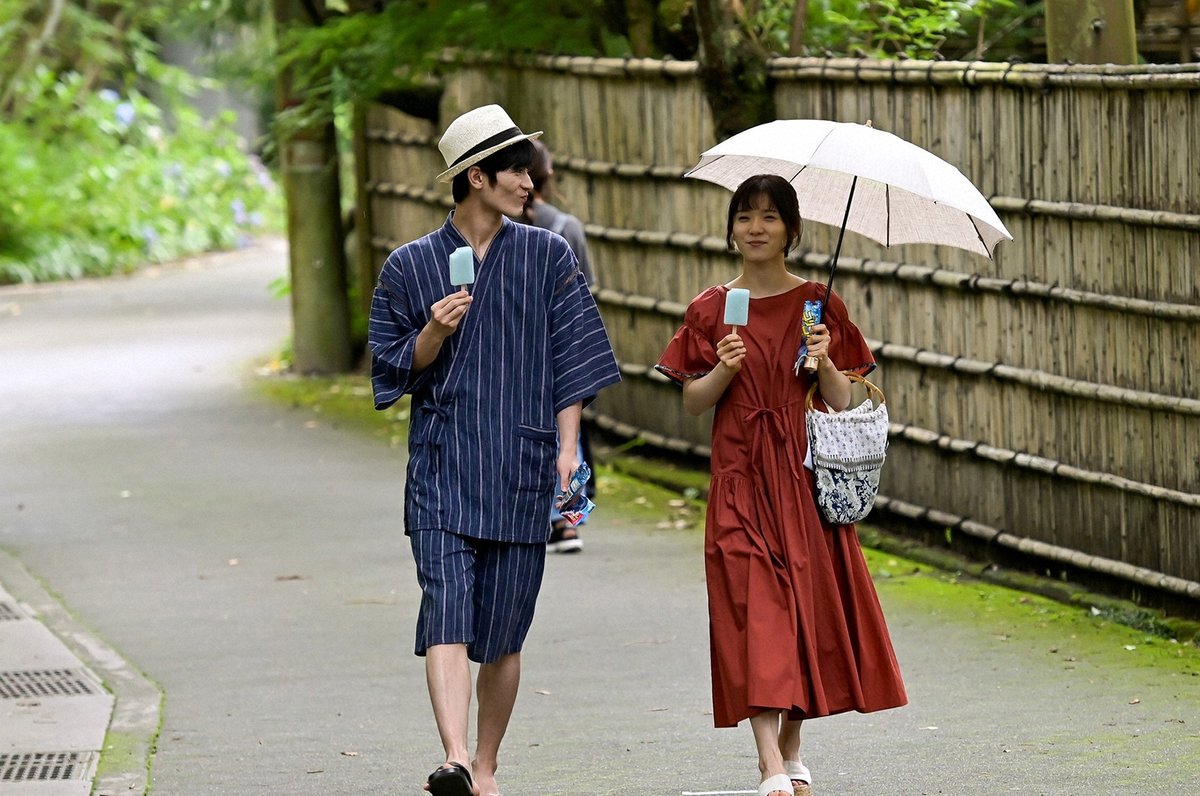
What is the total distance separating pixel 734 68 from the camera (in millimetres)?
10016

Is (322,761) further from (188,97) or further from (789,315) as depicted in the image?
A: (188,97)

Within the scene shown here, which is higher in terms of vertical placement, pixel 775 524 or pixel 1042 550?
pixel 775 524

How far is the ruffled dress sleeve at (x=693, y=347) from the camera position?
5.45 m

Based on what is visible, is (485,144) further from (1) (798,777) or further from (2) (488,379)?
(1) (798,777)

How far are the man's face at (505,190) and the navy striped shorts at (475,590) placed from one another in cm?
90

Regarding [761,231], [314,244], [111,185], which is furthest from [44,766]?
[111,185]

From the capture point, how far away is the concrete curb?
6023mm

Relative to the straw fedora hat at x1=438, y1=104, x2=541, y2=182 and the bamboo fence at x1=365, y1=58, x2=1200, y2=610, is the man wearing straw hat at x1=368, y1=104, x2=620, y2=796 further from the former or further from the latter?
the bamboo fence at x1=365, y1=58, x2=1200, y2=610

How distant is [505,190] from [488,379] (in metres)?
0.51

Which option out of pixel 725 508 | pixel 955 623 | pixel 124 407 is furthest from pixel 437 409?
pixel 124 407

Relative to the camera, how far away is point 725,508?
5.37 m

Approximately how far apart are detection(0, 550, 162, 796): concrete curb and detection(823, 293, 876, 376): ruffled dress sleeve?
2.43 meters

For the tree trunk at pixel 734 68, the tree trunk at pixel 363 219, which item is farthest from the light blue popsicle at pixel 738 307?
the tree trunk at pixel 363 219

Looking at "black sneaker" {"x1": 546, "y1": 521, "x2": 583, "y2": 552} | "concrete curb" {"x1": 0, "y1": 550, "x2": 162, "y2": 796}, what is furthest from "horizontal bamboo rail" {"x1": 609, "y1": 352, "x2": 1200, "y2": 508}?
"concrete curb" {"x1": 0, "y1": 550, "x2": 162, "y2": 796}
